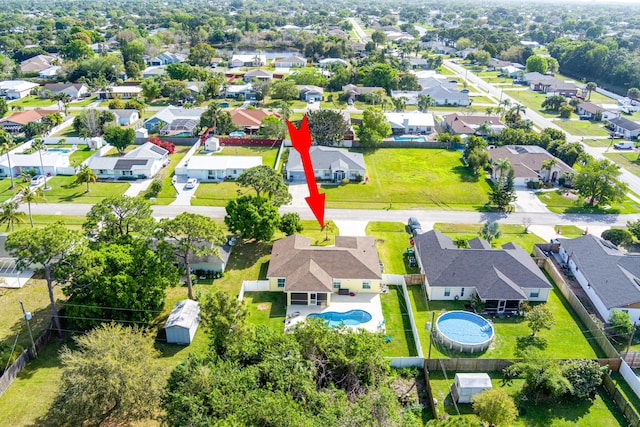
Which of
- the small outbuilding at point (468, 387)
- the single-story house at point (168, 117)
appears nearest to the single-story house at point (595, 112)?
the single-story house at point (168, 117)

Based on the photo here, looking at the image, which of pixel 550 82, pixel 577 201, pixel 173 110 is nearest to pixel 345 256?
pixel 577 201

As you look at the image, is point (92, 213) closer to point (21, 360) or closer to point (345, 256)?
point (21, 360)

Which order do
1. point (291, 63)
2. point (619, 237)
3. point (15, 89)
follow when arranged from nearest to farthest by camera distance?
point (619, 237), point (15, 89), point (291, 63)

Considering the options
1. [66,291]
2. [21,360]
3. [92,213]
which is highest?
[92,213]

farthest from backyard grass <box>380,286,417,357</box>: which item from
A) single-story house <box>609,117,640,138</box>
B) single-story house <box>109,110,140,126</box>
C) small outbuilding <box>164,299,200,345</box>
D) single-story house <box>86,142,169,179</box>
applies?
single-story house <box>609,117,640,138</box>

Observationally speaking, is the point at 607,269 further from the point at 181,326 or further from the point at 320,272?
the point at 181,326

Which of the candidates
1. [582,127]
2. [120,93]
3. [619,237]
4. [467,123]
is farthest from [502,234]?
[120,93]

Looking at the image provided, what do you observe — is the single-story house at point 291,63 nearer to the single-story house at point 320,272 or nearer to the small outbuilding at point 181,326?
the single-story house at point 320,272
